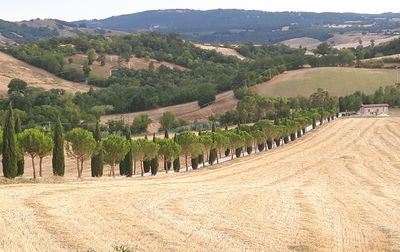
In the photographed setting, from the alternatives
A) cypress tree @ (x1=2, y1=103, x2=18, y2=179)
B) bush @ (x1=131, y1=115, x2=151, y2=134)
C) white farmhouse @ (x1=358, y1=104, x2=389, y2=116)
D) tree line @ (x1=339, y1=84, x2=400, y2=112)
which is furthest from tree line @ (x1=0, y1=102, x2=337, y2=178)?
tree line @ (x1=339, y1=84, x2=400, y2=112)

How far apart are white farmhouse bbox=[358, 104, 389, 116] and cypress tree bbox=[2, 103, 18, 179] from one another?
13493 cm

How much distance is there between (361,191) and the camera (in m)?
54.4

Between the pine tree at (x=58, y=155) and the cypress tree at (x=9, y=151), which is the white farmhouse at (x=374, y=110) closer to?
the pine tree at (x=58, y=155)

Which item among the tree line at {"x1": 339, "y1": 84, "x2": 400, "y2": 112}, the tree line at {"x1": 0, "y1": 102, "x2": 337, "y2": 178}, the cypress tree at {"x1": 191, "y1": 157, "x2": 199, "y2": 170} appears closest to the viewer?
the tree line at {"x1": 0, "y1": 102, "x2": 337, "y2": 178}

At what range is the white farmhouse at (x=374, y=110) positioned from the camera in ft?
593

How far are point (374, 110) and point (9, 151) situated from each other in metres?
139

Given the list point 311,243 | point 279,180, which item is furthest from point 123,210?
point 279,180

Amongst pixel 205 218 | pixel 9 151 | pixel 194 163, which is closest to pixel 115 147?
pixel 9 151

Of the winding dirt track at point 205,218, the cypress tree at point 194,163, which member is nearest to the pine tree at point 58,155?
the winding dirt track at point 205,218

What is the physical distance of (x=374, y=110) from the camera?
182 metres

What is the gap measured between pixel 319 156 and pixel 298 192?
1932 inches

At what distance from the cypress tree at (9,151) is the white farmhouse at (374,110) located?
134934 mm

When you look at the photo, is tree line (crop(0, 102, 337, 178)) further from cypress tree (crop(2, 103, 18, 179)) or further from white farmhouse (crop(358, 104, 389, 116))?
white farmhouse (crop(358, 104, 389, 116))

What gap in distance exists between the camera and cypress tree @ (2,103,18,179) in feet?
194
